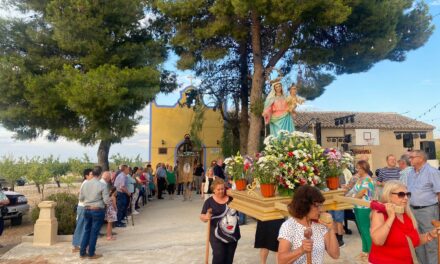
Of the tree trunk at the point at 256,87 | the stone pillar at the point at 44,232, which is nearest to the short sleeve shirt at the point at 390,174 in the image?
the tree trunk at the point at 256,87

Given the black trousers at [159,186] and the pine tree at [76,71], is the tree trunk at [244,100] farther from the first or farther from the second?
the pine tree at [76,71]

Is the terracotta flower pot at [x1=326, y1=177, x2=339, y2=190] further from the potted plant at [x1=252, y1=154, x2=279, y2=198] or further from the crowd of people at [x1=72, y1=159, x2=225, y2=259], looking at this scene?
the crowd of people at [x1=72, y1=159, x2=225, y2=259]

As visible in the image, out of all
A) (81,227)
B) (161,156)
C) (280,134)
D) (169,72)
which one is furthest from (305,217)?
(161,156)

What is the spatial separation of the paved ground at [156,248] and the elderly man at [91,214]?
0.26 m

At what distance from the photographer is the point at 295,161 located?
13.7 ft

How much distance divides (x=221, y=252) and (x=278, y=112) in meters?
3.04

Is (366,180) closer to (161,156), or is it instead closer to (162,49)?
(162,49)

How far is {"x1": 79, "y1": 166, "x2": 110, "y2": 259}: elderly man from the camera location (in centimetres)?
629

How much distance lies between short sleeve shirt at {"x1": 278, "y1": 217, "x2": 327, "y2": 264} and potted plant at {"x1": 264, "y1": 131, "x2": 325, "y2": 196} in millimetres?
1395

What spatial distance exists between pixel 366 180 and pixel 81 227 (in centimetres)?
533

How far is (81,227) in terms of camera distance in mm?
6754

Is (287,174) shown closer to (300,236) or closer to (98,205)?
(300,236)

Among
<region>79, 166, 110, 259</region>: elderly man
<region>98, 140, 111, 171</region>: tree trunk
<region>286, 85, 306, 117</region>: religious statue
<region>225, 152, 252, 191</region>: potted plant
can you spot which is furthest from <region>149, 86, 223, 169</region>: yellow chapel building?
<region>225, 152, 252, 191</region>: potted plant

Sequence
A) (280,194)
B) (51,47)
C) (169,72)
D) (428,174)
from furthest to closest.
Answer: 1. (169,72)
2. (51,47)
3. (428,174)
4. (280,194)
